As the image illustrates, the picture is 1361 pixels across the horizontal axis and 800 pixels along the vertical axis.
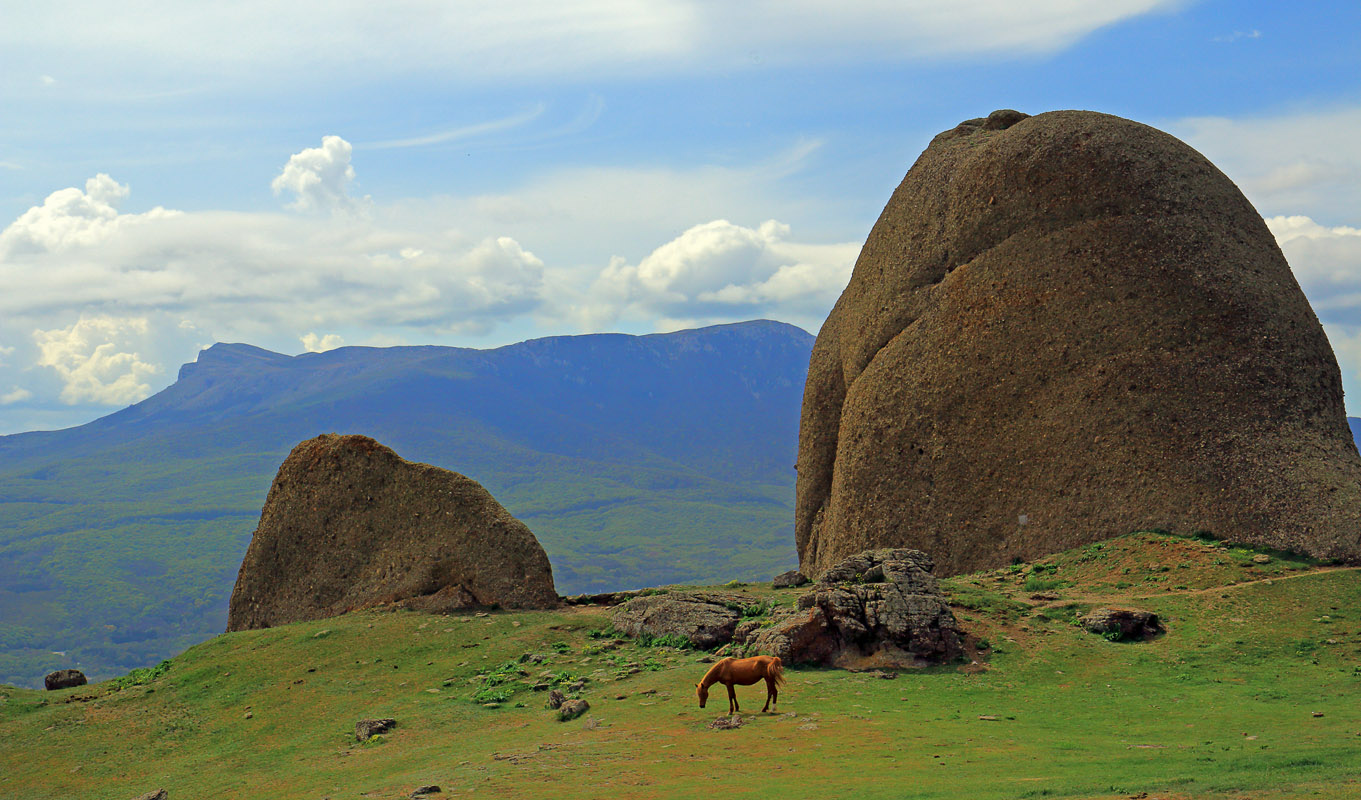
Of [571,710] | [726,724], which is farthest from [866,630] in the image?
[571,710]

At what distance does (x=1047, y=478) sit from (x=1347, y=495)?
21.8 feet

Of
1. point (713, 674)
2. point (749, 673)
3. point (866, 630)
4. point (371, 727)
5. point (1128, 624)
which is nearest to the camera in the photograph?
point (749, 673)

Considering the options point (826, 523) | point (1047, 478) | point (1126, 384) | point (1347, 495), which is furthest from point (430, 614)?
point (1347, 495)

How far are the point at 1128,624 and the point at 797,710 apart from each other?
832 centimetres

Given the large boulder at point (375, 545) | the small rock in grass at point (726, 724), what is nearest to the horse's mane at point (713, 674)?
the small rock in grass at point (726, 724)

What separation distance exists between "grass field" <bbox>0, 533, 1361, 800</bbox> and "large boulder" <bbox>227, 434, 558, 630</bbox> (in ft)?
4.55

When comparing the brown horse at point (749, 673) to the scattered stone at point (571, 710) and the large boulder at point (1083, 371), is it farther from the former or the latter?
the large boulder at point (1083, 371)

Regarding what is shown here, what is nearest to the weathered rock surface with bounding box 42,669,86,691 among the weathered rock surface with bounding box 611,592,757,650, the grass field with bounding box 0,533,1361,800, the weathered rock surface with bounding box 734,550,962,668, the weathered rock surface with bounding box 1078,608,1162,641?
the grass field with bounding box 0,533,1361,800

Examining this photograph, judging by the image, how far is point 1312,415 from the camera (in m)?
27.6

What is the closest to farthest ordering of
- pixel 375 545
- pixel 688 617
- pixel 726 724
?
pixel 726 724 → pixel 688 617 → pixel 375 545

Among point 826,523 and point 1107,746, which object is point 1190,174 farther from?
point 1107,746

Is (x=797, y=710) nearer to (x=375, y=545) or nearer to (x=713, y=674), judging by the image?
(x=713, y=674)

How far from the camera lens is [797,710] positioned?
57.2 feet

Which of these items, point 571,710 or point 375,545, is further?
point 375,545
